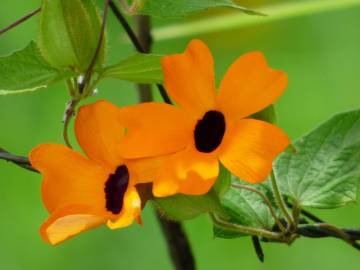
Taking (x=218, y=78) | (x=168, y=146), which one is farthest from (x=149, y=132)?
(x=218, y=78)

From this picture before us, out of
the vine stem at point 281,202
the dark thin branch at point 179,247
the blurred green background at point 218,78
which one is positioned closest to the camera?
the vine stem at point 281,202

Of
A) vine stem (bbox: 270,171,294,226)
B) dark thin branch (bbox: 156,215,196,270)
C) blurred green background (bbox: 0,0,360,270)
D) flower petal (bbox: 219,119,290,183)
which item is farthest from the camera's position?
blurred green background (bbox: 0,0,360,270)

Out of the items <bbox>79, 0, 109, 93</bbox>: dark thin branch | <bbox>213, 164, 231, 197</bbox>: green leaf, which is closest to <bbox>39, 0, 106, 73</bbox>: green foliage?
<bbox>79, 0, 109, 93</bbox>: dark thin branch

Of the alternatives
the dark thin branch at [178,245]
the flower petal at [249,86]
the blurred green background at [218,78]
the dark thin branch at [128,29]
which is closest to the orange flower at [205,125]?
the flower petal at [249,86]

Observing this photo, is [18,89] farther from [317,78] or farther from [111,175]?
[317,78]

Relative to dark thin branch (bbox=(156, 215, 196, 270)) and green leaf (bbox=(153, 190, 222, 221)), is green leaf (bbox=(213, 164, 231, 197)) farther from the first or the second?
dark thin branch (bbox=(156, 215, 196, 270))

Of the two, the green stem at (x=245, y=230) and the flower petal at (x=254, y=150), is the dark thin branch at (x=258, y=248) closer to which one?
the green stem at (x=245, y=230)

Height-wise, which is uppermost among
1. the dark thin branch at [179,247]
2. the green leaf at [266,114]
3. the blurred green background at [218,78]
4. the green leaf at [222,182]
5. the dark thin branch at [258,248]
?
the green leaf at [266,114]
